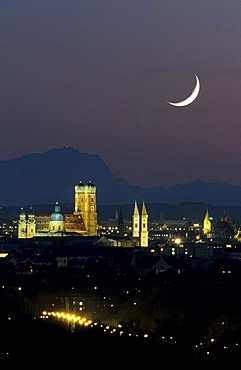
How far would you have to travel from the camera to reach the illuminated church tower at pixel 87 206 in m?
192

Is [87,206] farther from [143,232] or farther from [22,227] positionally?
[143,232]

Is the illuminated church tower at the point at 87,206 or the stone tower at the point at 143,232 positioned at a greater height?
the illuminated church tower at the point at 87,206

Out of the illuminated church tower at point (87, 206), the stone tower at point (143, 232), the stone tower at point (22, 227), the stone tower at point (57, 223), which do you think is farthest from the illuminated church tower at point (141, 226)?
the stone tower at point (22, 227)

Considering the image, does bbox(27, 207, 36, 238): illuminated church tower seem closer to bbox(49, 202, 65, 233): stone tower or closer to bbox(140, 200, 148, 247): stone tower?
bbox(49, 202, 65, 233): stone tower

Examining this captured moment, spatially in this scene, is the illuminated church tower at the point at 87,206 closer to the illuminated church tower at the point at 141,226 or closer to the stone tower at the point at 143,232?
the illuminated church tower at the point at 141,226

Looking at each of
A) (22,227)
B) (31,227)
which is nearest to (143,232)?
(31,227)

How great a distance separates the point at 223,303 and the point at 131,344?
67.6ft

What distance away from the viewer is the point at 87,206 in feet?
634

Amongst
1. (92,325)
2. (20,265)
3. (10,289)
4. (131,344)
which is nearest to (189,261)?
(20,265)

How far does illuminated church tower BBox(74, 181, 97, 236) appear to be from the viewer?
192 meters

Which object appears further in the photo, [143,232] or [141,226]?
[141,226]

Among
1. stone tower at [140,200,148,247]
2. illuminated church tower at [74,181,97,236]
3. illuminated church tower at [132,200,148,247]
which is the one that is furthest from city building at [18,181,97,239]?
stone tower at [140,200,148,247]

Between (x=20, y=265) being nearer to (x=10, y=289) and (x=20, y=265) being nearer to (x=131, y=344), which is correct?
(x=10, y=289)

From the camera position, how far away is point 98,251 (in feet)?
529
